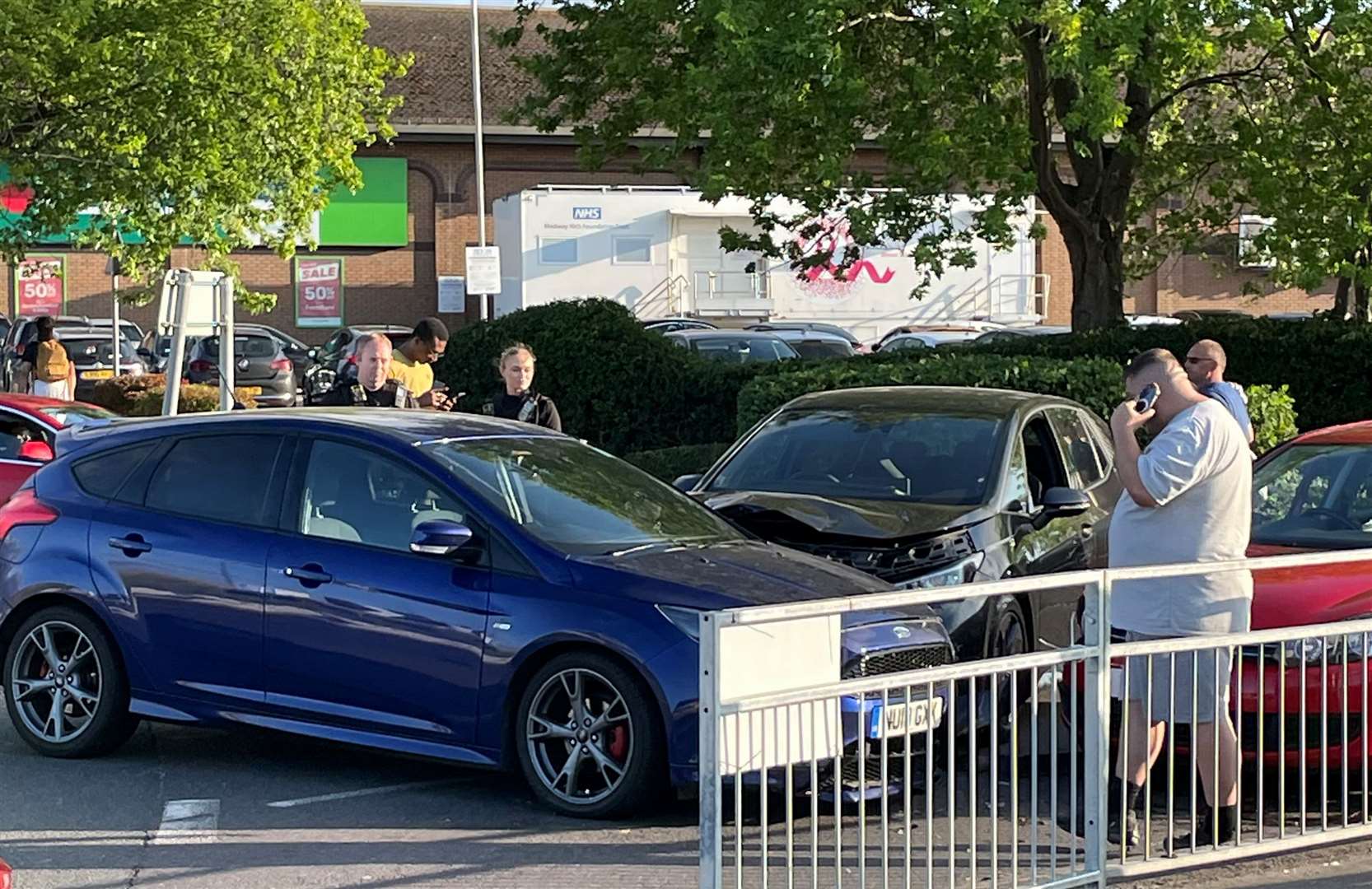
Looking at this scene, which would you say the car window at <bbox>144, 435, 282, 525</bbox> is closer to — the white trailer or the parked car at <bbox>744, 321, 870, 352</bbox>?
the parked car at <bbox>744, 321, 870, 352</bbox>

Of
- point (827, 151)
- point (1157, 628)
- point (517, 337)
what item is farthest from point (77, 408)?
point (1157, 628)

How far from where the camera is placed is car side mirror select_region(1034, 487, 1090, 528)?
9414mm


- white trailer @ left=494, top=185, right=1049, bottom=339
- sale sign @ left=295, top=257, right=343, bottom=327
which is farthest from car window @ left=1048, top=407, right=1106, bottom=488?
sale sign @ left=295, top=257, right=343, bottom=327

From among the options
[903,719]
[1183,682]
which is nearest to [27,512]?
[903,719]

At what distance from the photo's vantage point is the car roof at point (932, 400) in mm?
10352

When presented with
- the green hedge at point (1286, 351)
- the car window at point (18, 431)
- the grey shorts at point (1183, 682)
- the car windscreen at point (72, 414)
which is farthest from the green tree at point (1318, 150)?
the grey shorts at point (1183, 682)

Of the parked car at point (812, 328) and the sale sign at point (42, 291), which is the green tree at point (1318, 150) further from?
the sale sign at point (42, 291)

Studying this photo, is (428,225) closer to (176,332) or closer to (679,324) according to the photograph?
(679,324)

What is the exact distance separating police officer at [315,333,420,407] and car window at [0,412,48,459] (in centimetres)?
555

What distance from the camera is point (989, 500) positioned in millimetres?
9375

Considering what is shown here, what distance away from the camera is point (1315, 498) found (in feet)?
28.9

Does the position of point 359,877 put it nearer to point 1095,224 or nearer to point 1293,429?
point 1293,429

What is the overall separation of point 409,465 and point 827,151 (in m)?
Result: 9.73

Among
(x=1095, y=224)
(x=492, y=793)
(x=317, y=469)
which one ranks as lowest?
(x=492, y=793)
